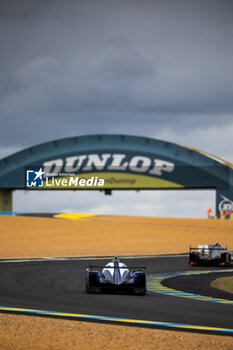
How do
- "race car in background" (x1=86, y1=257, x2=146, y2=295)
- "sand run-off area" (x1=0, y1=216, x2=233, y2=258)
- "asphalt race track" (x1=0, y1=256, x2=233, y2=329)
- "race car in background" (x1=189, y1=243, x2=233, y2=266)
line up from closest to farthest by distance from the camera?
"asphalt race track" (x1=0, y1=256, x2=233, y2=329)
"race car in background" (x1=86, y1=257, x2=146, y2=295)
"race car in background" (x1=189, y1=243, x2=233, y2=266)
"sand run-off area" (x1=0, y1=216, x2=233, y2=258)

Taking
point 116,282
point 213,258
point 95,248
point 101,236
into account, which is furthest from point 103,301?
point 101,236

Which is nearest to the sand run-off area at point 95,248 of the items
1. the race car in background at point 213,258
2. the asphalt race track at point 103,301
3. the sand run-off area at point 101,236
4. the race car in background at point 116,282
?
the sand run-off area at point 101,236

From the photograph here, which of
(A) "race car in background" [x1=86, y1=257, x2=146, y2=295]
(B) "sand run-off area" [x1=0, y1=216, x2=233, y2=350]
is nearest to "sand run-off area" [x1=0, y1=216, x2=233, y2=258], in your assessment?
(B) "sand run-off area" [x1=0, y1=216, x2=233, y2=350]

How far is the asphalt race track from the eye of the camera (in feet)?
56.5

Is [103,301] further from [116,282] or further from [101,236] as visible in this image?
[101,236]

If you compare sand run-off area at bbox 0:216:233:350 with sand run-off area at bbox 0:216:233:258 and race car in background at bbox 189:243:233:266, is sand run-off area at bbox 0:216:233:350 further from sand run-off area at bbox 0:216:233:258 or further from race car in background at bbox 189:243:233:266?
race car in background at bbox 189:243:233:266

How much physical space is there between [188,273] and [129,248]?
2102 centimetres

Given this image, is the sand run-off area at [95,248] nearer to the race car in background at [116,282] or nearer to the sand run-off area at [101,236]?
the sand run-off area at [101,236]

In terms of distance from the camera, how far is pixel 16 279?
91.1ft

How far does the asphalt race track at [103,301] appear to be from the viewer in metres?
17.2

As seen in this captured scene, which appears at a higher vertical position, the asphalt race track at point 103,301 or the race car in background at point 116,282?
the race car in background at point 116,282

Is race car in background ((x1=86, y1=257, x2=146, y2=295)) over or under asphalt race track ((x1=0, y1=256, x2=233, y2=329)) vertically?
over

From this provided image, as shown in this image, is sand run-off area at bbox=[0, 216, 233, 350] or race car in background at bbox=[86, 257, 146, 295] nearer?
sand run-off area at bbox=[0, 216, 233, 350]

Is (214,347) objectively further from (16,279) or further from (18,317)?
(16,279)
